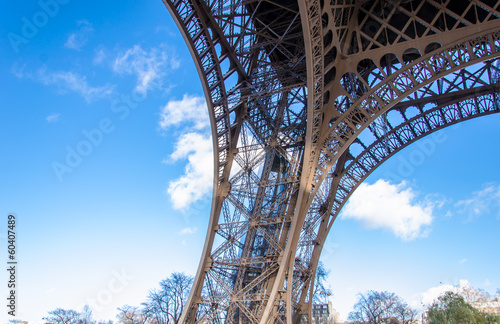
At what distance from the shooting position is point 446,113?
59.9ft

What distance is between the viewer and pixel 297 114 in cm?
1831

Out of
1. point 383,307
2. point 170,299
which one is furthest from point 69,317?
point 383,307

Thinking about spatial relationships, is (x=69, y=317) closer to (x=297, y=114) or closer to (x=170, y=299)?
(x=170, y=299)

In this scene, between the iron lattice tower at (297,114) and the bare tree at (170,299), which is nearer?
the iron lattice tower at (297,114)

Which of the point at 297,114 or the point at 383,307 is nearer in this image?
the point at 297,114

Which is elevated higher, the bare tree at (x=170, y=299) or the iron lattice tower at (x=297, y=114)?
the iron lattice tower at (x=297, y=114)

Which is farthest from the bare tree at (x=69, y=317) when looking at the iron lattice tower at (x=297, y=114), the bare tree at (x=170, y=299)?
the iron lattice tower at (x=297, y=114)

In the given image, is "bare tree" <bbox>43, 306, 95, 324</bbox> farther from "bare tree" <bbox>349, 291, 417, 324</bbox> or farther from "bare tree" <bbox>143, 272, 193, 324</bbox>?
"bare tree" <bbox>349, 291, 417, 324</bbox>

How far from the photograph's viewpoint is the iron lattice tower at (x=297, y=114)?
1363cm

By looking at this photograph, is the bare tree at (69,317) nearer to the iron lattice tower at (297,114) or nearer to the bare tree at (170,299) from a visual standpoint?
the bare tree at (170,299)

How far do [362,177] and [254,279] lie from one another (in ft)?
25.7

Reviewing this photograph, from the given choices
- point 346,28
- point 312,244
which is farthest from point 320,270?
point 346,28

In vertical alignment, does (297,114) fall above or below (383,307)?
above

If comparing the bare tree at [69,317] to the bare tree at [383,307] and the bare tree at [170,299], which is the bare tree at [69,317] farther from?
the bare tree at [383,307]
